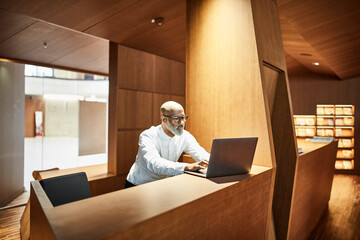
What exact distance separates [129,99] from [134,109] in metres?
0.21

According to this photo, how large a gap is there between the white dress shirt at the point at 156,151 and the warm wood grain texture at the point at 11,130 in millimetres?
3438

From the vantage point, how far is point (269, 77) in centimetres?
270

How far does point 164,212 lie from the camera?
1.12 metres

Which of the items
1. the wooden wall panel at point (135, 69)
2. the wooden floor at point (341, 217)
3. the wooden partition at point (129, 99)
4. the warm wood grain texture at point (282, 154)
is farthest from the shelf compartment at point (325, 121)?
the warm wood grain texture at point (282, 154)

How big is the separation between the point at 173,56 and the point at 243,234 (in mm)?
4421

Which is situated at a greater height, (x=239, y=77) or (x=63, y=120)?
(x=239, y=77)

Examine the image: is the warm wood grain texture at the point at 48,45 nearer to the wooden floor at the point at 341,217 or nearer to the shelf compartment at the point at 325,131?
the wooden floor at the point at 341,217

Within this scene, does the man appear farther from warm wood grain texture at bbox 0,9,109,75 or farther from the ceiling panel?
warm wood grain texture at bbox 0,9,109,75

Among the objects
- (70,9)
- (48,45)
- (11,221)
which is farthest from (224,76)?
(11,221)

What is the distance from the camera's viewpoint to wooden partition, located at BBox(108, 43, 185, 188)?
181 inches

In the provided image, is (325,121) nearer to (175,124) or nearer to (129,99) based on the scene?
(129,99)

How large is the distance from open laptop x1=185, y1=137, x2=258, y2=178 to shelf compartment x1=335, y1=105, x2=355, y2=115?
757 cm

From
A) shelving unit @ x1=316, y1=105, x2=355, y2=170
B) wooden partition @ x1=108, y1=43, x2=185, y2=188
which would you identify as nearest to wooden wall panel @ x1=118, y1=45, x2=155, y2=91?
wooden partition @ x1=108, y1=43, x2=185, y2=188

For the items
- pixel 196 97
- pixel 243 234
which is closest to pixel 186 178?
pixel 243 234
